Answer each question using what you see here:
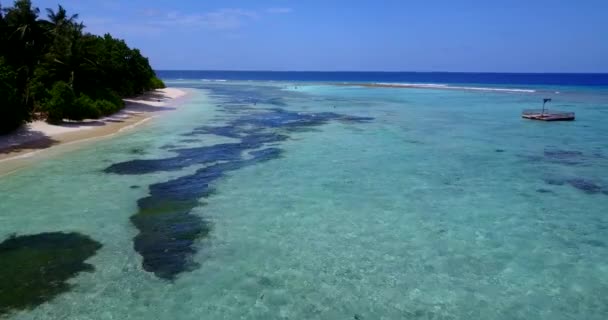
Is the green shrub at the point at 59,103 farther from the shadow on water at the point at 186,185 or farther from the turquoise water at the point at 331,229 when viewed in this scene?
the shadow on water at the point at 186,185

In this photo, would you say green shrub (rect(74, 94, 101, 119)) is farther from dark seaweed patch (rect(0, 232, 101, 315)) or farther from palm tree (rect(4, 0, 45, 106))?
dark seaweed patch (rect(0, 232, 101, 315))

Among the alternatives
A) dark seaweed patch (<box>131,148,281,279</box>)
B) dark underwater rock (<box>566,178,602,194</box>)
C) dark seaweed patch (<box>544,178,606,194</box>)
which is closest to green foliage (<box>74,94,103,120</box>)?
dark seaweed patch (<box>131,148,281,279</box>)

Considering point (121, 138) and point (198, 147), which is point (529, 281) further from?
point (121, 138)

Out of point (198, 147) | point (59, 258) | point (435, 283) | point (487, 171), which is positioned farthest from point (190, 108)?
point (435, 283)

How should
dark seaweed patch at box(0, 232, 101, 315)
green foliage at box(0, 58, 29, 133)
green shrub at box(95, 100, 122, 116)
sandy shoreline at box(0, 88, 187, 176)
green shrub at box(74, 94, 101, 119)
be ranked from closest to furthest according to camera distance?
dark seaweed patch at box(0, 232, 101, 315)
sandy shoreline at box(0, 88, 187, 176)
green foliage at box(0, 58, 29, 133)
green shrub at box(74, 94, 101, 119)
green shrub at box(95, 100, 122, 116)

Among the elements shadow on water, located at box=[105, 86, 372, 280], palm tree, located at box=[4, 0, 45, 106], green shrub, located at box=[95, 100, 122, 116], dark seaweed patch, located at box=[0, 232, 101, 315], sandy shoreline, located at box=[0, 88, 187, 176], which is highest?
palm tree, located at box=[4, 0, 45, 106]

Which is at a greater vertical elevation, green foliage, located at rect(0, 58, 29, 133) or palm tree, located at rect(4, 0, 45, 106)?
palm tree, located at rect(4, 0, 45, 106)
